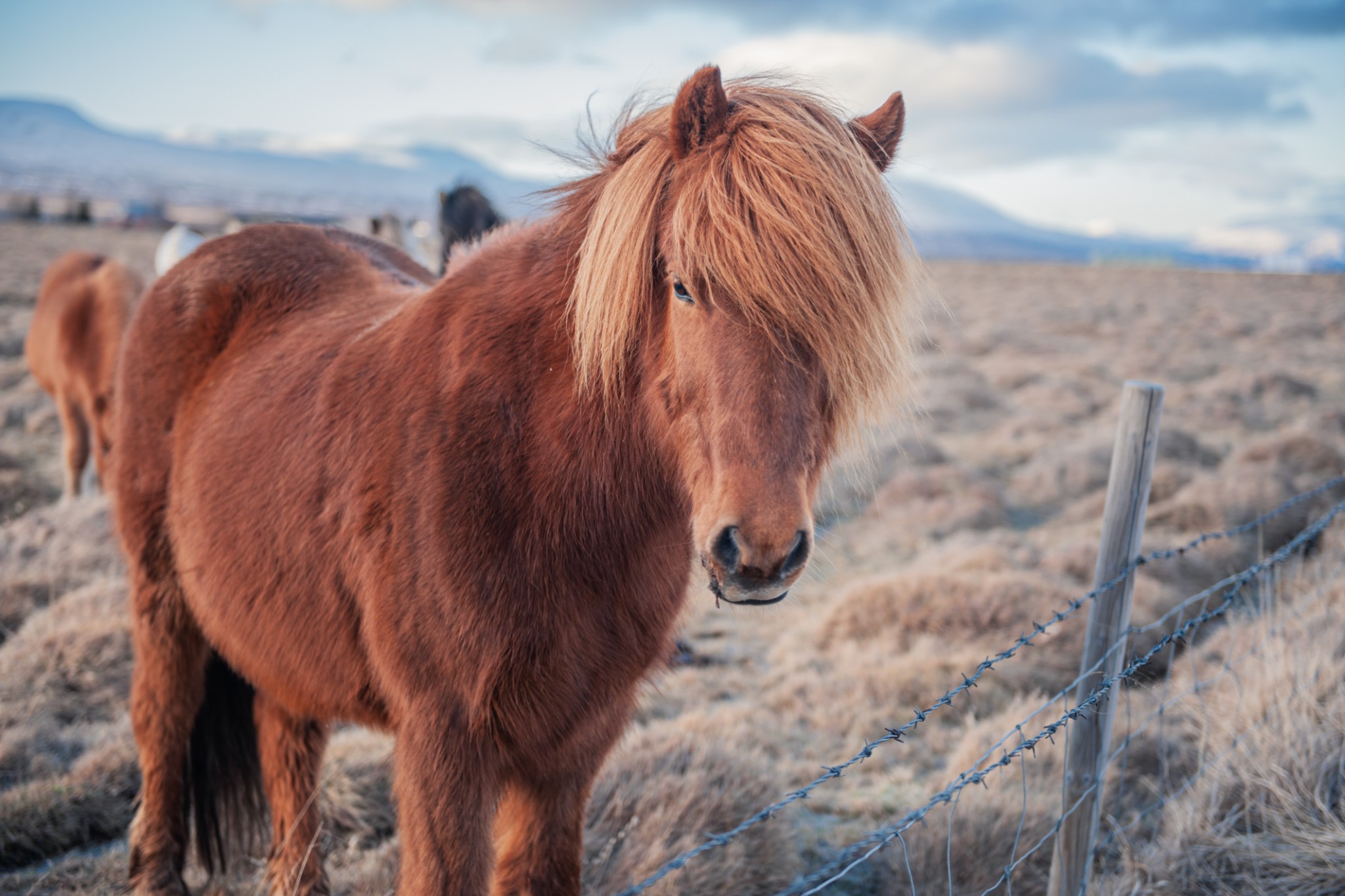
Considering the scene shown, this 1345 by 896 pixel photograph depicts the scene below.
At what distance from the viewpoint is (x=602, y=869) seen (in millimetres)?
2805

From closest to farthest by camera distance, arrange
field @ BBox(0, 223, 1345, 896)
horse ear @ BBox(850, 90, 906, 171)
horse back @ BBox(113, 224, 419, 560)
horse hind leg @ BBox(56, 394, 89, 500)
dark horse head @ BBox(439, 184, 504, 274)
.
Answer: horse ear @ BBox(850, 90, 906, 171) → horse back @ BBox(113, 224, 419, 560) → field @ BBox(0, 223, 1345, 896) → dark horse head @ BBox(439, 184, 504, 274) → horse hind leg @ BBox(56, 394, 89, 500)

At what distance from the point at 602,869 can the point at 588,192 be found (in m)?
2.29

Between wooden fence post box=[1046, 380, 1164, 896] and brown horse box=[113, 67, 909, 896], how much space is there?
988 mm

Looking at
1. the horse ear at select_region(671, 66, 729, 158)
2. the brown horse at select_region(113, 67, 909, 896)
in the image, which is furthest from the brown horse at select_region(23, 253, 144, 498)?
the horse ear at select_region(671, 66, 729, 158)

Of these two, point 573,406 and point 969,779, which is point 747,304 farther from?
point 969,779

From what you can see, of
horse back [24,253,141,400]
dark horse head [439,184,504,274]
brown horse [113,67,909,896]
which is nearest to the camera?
brown horse [113,67,909,896]

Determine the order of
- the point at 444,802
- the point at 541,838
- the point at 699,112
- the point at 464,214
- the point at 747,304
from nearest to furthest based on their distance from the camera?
the point at 747,304
the point at 699,112
the point at 444,802
the point at 541,838
the point at 464,214

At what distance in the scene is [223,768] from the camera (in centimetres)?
285

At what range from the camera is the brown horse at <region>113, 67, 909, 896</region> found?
60.6 inches

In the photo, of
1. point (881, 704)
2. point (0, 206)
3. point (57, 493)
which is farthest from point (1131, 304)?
point (0, 206)

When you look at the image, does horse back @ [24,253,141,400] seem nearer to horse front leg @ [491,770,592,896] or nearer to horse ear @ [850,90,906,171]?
horse front leg @ [491,770,592,896]

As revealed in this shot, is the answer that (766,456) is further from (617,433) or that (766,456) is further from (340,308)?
(340,308)

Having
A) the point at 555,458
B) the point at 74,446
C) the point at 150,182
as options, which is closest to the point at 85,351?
the point at 74,446

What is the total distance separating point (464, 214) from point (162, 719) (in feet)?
12.6
